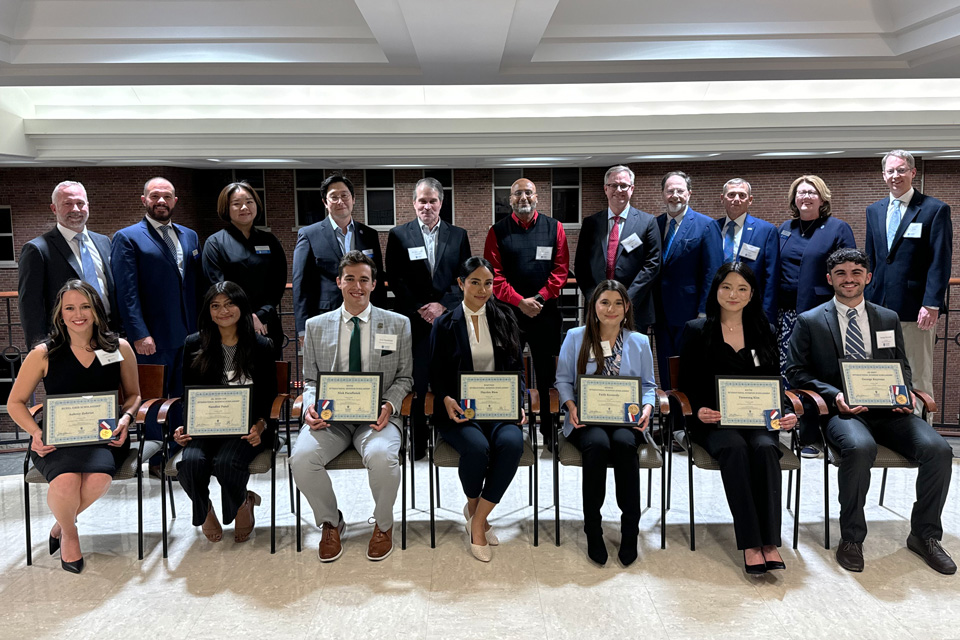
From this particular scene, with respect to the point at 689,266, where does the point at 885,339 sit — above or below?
below

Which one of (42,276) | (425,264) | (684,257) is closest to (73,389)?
(42,276)

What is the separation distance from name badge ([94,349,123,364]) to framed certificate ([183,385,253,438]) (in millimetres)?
359

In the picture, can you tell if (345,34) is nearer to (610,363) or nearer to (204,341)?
(204,341)

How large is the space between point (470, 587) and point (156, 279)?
8.23ft

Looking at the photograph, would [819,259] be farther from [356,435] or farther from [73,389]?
[73,389]

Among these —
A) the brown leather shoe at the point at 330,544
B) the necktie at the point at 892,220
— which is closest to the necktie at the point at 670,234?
the necktie at the point at 892,220

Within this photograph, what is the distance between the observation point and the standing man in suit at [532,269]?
4.04 m

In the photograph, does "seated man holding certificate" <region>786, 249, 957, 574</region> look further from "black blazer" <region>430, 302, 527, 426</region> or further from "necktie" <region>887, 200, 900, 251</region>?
"black blazer" <region>430, 302, 527, 426</region>

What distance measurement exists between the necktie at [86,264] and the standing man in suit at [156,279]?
108mm

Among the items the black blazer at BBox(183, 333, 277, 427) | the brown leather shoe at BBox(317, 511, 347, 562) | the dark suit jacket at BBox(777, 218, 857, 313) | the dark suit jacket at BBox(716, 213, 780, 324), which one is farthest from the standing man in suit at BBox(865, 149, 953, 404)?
the black blazer at BBox(183, 333, 277, 427)

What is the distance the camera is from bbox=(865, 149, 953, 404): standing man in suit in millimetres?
3939

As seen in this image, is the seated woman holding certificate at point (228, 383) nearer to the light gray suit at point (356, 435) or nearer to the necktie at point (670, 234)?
the light gray suit at point (356, 435)

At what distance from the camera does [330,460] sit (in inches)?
118

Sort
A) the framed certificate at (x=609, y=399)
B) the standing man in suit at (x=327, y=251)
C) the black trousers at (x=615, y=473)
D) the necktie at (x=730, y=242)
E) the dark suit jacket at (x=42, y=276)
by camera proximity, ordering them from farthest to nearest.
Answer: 1. the necktie at (x=730, y=242)
2. the standing man in suit at (x=327, y=251)
3. the dark suit jacket at (x=42, y=276)
4. the framed certificate at (x=609, y=399)
5. the black trousers at (x=615, y=473)
